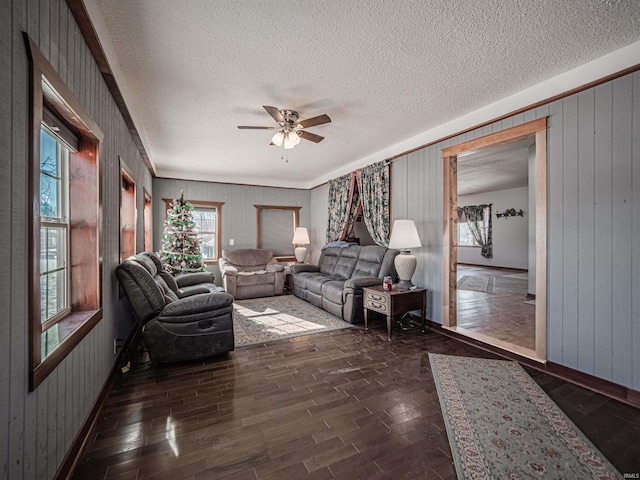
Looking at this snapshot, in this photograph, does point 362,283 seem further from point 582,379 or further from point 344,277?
point 582,379

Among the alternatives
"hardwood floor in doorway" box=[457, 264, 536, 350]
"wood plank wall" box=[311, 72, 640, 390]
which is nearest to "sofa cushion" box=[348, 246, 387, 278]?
"hardwood floor in doorway" box=[457, 264, 536, 350]

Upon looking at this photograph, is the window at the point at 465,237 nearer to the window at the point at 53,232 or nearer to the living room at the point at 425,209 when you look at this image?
the living room at the point at 425,209

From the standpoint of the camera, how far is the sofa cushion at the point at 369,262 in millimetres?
4710

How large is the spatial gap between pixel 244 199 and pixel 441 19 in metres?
5.89

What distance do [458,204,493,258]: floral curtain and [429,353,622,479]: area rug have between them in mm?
9066

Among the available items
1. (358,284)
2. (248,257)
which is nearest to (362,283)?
(358,284)

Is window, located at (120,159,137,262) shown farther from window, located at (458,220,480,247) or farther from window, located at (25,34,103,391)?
window, located at (458,220,480,247)

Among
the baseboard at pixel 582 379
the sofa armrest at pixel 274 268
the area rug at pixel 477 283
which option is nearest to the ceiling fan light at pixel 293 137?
the baseboard at pixel 582 379

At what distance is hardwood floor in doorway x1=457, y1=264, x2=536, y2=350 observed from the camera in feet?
11.9

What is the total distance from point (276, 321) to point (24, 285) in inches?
133

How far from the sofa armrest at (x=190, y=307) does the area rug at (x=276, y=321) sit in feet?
2.45

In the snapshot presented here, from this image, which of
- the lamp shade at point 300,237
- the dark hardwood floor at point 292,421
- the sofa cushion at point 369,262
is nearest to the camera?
the dark hardwood floor at point 292,421

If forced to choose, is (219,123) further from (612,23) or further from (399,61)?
(612,23)

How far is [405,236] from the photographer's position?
3.86m
